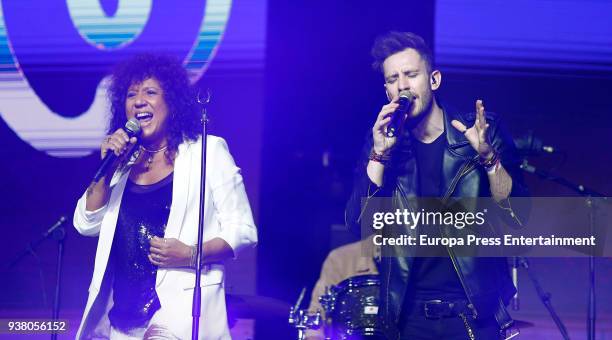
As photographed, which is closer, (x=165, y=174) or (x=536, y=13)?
(x=165, y=174)

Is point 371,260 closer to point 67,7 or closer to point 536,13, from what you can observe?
point 536,13

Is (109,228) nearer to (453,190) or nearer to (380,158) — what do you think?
(380,158)

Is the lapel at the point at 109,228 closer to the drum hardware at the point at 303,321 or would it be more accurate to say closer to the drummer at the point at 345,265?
the drum hardware at the point at 303,321

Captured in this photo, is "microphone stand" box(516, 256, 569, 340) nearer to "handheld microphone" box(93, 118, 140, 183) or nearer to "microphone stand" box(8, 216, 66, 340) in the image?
"handheld microphone" box(93, 118, 140, 183)

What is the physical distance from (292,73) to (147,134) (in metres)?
1.01

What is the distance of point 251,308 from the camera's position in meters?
3.55

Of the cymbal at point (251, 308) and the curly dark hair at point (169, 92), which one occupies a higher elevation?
the curly dark hair at point (169, 92)


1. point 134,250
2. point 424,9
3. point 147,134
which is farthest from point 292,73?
point 134,250

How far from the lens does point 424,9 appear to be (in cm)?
427

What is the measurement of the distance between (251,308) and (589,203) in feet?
5.41

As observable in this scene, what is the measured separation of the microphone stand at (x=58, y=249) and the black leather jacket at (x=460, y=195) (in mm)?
1470

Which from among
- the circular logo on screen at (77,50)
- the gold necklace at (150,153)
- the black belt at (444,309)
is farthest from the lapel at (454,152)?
the circular logo on screen at (77,50)

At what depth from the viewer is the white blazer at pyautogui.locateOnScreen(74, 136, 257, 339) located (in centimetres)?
335
